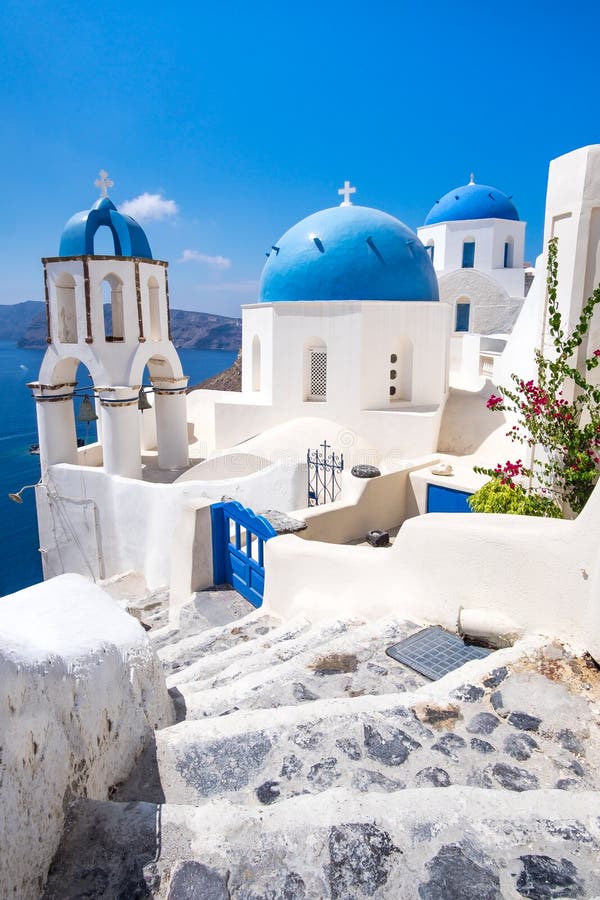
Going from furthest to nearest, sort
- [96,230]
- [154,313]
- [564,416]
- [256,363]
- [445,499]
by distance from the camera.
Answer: [256,363] → [154,313] → [96,230] → [445,499] → [564,416]

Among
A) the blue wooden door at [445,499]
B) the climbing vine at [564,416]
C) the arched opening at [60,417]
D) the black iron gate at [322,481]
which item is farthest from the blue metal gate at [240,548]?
the arched opening at [60,417]

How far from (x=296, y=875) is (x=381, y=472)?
7.79 metres

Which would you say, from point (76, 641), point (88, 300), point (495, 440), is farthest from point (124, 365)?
point (76, 641)

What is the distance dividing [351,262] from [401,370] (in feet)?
8.76

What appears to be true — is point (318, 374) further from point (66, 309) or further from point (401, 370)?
point (66, 309)

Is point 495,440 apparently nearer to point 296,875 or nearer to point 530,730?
point 530,730

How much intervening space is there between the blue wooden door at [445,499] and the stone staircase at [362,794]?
19.4 feet

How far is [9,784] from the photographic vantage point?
1.86m

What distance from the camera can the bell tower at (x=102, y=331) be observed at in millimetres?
12273

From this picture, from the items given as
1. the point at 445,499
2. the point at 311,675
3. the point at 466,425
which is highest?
the point at 466,425

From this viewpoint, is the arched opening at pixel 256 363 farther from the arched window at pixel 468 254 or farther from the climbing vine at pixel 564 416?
the arched window at pixel 468 254

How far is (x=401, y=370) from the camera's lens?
14117 mm

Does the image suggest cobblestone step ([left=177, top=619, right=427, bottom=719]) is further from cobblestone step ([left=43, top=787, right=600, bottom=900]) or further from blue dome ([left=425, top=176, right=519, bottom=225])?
blue dome ([left=425, top=176, right=519, bottom=225])

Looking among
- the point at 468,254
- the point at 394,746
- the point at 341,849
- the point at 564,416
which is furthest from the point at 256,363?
the point at 468,254
